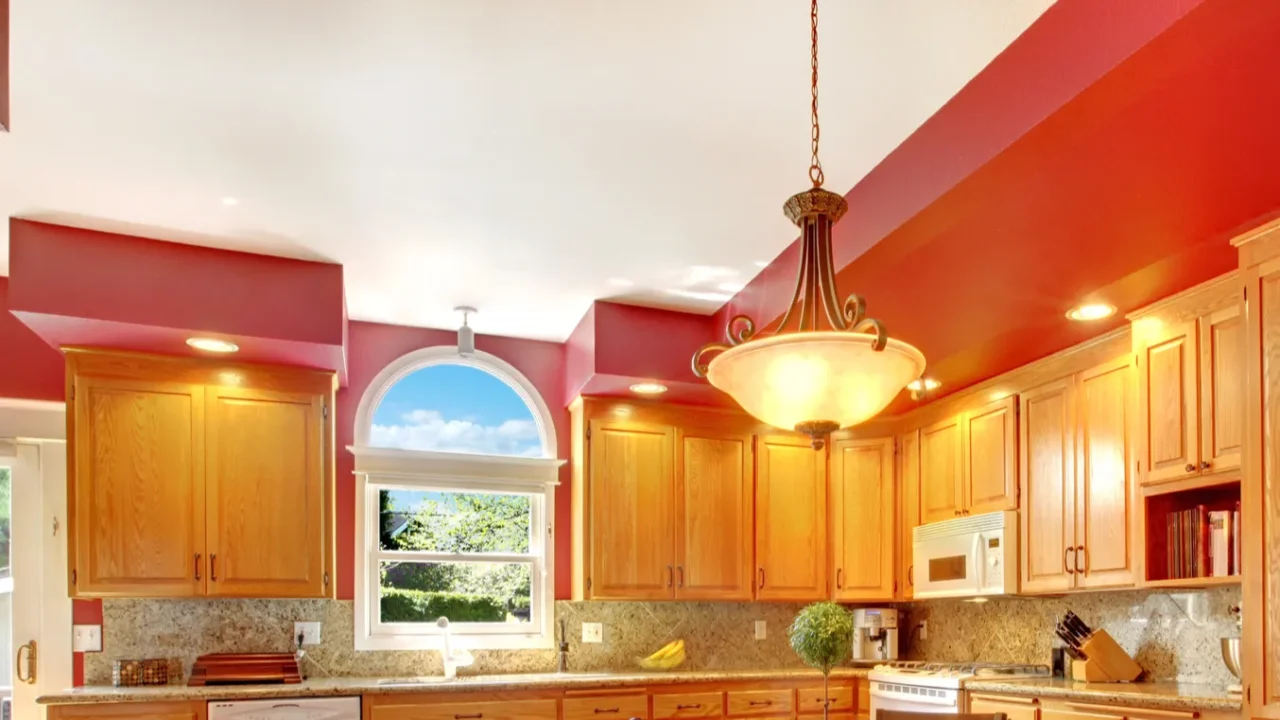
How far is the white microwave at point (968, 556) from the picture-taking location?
4793 mm

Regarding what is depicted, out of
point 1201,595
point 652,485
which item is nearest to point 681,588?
point 652,485

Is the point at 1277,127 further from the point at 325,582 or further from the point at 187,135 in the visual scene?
the point at 325,582

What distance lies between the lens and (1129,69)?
2.10m

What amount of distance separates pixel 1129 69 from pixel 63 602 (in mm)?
4742

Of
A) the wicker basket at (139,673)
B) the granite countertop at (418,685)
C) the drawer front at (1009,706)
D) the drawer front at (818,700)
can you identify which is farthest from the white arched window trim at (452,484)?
the drawer front at (1009,706)

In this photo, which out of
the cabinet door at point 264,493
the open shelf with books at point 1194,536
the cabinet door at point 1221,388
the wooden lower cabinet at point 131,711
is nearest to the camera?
the cabinet door at point 1221,388

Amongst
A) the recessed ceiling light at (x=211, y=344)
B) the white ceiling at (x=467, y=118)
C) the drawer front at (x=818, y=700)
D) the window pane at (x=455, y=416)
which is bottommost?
the drawer front at (x=818, y=700)

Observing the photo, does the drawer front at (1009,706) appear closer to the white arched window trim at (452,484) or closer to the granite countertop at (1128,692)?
the granite countertop at (1128,692)

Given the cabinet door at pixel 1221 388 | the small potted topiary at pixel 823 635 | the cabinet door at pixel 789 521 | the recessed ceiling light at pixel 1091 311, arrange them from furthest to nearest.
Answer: the cabinet door at pixel 789 521 < the recessed ceiling light at pixel 1091 311 < the cabinet door at pixel 1221 388 < the small potted topiary at pixel 823 635

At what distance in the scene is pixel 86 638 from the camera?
4.61 meters

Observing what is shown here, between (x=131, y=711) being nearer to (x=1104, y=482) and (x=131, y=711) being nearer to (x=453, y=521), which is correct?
(x=453, y=521)

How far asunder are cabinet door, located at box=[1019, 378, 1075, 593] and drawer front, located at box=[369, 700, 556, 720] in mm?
2260

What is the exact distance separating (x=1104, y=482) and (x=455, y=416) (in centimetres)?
315

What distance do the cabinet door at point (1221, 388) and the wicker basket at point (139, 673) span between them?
4.25m
